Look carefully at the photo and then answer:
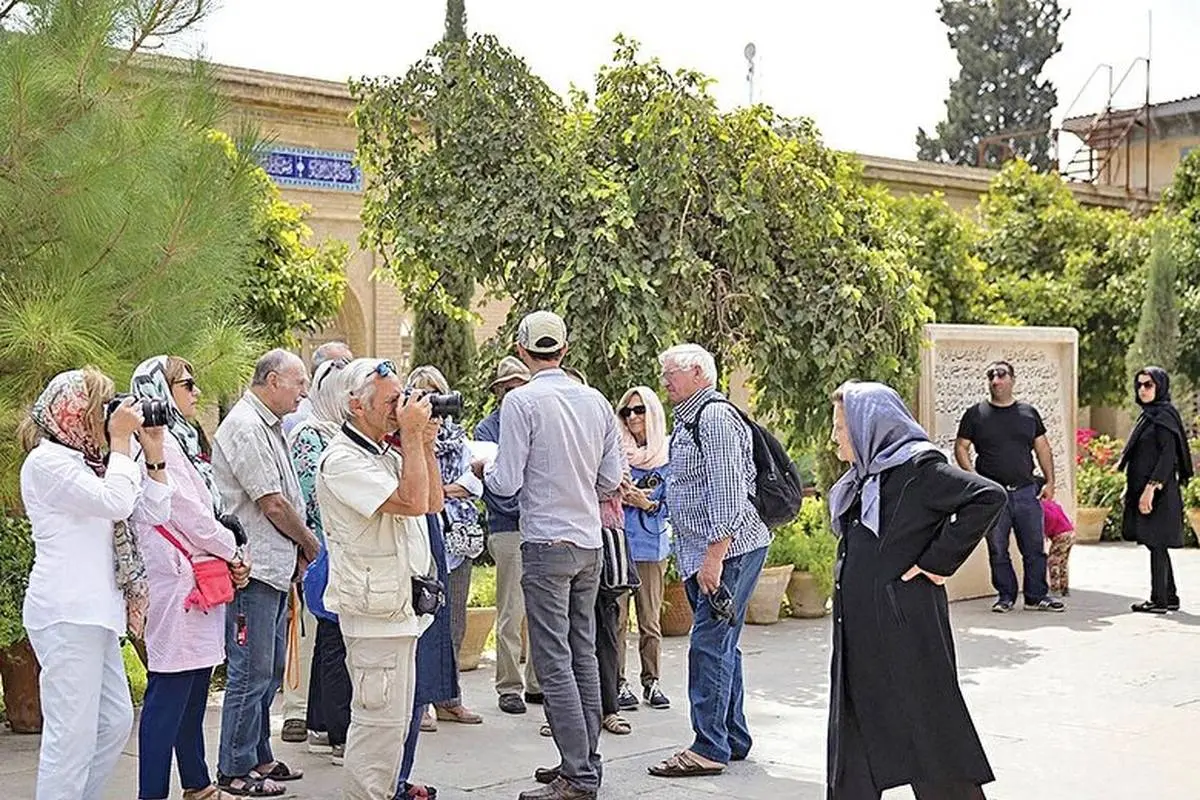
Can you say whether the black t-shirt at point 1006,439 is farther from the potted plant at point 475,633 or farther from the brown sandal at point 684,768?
the brown sandal at point 684,768

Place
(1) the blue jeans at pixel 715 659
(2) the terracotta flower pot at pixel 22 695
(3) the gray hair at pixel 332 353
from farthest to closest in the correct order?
(3) the gray hair at pixel 332 353, (2) the terracotta flower pot at pixel 22 695, (1) the blue jeans at pixel 715 659

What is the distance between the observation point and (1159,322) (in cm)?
1967

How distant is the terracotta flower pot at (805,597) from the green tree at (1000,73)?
128 ft

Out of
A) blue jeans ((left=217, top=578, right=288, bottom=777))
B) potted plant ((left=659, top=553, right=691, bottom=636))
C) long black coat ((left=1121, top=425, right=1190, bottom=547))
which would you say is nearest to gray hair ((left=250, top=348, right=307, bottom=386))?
blue jeans ((left=217, top=578, right=288, bottom=777))

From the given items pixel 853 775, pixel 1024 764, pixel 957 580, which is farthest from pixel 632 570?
pixel 957 580

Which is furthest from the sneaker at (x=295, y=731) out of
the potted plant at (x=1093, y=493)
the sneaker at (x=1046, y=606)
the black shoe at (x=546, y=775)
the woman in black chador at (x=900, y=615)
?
the potted plant at (x=1093, y=493)

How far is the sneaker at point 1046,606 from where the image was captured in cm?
1179

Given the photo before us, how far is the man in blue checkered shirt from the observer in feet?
22.3

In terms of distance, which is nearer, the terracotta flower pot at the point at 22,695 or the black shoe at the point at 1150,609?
the terracotta flower pot at the point at 22,695

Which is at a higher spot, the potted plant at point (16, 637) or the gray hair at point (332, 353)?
the gray hair at point (332, 353)

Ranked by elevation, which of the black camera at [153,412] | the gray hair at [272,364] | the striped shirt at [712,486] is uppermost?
the gray hair at [272,364]

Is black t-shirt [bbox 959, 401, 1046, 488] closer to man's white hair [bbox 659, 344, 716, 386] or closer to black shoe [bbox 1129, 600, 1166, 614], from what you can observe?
black shoe [bbox 1129, 600, 1166, 614]

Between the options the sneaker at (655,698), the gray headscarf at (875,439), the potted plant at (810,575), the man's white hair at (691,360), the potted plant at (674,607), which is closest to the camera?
the gray headscarf at (875,439)

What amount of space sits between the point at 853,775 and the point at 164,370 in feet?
9.61
